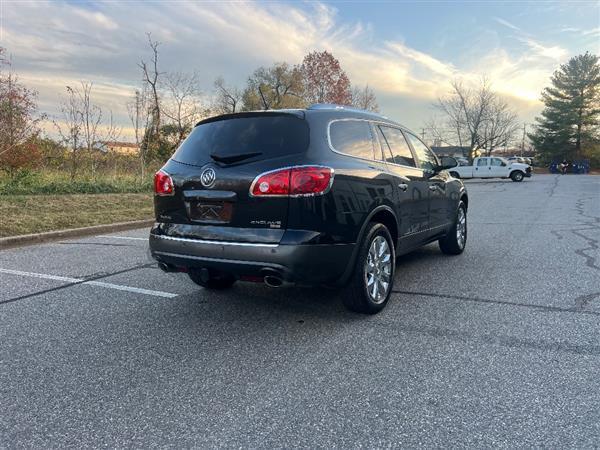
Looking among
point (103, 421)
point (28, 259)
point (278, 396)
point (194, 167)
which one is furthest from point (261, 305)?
point (28, 259)

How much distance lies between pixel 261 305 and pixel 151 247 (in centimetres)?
118

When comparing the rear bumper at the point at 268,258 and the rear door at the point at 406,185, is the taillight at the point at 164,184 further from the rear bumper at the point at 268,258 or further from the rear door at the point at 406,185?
the rear door at the point at 406,185

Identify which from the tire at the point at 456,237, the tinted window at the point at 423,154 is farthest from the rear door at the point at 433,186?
the tire at the point at 456,237

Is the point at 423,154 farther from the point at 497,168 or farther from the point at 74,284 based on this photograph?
the point at 497,168

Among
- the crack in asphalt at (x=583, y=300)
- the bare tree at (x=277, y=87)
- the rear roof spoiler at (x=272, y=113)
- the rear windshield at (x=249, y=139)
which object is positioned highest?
the bare tree at (x=277, y=87)

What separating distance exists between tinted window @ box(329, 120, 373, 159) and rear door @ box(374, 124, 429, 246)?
28 cm

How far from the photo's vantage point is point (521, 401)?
111 inches

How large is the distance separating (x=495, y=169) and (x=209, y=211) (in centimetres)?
3424

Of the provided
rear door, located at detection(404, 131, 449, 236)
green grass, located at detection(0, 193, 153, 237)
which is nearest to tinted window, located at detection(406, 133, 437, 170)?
rear door, located at detection(404, 131, 449, 236)

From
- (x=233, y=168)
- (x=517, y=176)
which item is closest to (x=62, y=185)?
(x=233, y=168)

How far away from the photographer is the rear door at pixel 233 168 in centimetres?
367

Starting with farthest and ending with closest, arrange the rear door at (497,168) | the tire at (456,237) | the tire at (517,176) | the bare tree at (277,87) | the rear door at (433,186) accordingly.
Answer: the bare tree at (277,87), the rear door at (497,168), the tire at (517,176), the tire at (456,237), the rear door at (433,186)

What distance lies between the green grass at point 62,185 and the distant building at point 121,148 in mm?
1499

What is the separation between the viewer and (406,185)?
498 cm
